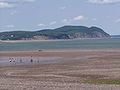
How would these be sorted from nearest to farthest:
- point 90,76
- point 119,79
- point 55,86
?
1. point 55,86
2. point 119,79
3. point 90,76

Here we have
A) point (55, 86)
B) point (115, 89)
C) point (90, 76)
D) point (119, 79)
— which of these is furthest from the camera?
point (90, 76)

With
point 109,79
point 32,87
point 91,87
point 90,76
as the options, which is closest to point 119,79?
point 109,79

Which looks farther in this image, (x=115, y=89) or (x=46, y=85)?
(x=46, y=85)

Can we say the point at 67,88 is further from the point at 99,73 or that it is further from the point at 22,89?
the point at 99,73

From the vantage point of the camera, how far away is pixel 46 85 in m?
33.8

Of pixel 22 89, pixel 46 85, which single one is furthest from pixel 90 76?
pixel 22 89

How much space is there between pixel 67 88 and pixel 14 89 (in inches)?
161

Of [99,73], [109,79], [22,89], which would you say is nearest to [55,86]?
[22,89]

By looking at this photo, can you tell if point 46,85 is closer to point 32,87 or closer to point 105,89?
point 32,87

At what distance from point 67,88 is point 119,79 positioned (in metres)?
9.35

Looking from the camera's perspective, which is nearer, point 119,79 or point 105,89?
point 105,89

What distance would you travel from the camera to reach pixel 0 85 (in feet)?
112

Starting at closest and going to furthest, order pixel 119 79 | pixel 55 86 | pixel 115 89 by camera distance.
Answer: pixel 115 89
pixel 55 86
pixel 119 79

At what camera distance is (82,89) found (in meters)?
31.0
